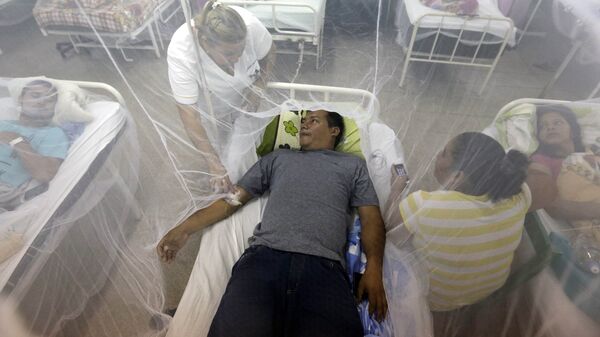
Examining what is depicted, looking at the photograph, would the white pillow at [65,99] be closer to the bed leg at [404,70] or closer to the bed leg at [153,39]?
the bed leg at [153,39]

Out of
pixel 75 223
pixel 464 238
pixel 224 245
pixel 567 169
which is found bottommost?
pixel 224 245

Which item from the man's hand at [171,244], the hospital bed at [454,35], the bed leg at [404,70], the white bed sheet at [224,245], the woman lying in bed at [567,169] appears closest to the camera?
the woman lying in bed at [567,169]

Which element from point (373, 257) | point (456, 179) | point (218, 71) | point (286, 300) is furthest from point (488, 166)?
point (218, 71)

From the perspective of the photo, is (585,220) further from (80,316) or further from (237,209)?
(80,316)

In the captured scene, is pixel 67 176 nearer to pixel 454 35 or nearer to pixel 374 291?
pixel 374 291

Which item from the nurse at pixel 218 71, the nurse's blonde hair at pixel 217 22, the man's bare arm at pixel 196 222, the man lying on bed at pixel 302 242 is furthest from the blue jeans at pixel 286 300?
the nurse's blonde hair at pixel 217 22

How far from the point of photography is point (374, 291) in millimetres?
960

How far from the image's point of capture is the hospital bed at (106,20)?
2.41 ft

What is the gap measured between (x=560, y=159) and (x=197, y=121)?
1.03 m

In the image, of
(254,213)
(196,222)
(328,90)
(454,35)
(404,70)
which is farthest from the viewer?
(254,213)

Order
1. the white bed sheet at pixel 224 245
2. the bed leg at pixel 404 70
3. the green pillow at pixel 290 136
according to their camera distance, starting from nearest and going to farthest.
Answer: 1. the bed leg at pixel 404 70
2. the white bed sheet at pixel 224 245
3. the green pillow at pixel 290 136

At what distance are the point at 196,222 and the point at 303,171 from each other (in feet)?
1.55

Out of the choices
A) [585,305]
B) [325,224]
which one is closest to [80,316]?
[325,224]

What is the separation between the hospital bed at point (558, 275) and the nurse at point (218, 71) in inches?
28.9
